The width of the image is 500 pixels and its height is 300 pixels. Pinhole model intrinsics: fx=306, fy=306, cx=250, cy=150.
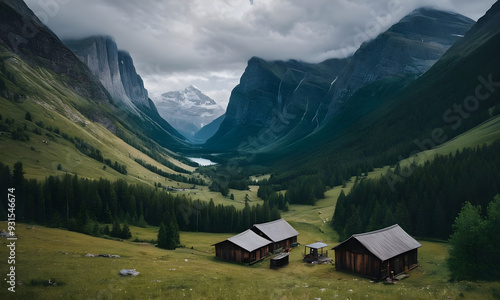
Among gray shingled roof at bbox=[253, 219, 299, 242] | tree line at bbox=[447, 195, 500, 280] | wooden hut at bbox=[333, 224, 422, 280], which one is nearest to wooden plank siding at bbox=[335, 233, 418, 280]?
wooden hut at bbox=[333, 224, 422, 280]

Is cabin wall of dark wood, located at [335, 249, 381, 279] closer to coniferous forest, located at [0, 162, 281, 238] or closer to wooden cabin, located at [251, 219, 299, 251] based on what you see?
wooden cabin, located at [251, 219, 299, 251]

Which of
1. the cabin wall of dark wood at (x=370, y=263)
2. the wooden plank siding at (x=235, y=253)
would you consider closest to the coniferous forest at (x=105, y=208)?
the wooden plank siding at (x=235, y=253)

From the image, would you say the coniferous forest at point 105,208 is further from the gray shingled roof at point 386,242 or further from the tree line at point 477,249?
the tree line at point 477,249

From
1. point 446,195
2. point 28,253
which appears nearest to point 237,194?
point 446,195

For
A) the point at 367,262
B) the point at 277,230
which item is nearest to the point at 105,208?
the point at 277,230

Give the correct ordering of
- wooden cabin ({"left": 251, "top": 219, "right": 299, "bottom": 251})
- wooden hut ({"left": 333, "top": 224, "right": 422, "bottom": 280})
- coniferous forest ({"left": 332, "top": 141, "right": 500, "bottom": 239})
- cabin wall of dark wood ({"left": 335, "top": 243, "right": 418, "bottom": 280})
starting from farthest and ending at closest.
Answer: coniferous forest ({"left": 332, "top": 141, "right": 500, "bottom": 239}) → wooden cabin ({"left": 251, "top": 219, "right": 299, "bottom": 251}) → wooden hut ({"left": 333, "top": 224, "right": 422, "bottom": 280}) → cabin wall of dark wood ({"left": 335, "top": 243, "right": 418, "bottom": 280})

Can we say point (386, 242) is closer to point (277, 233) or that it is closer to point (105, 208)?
point (277, 233)

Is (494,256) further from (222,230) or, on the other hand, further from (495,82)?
(495,82)
